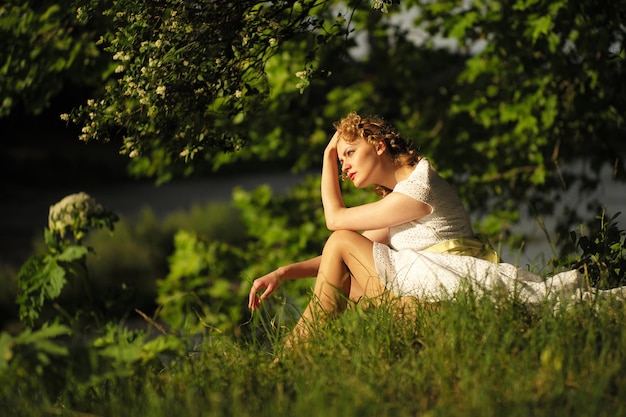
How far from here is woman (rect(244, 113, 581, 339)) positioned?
350 cm

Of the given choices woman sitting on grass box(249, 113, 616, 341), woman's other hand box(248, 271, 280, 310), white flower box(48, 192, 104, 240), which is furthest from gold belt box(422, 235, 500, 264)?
white flower box(48, 192, 104, 240)

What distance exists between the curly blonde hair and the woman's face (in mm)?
24

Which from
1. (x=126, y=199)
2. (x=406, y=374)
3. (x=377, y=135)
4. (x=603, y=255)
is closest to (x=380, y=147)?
(x=377, y=135)

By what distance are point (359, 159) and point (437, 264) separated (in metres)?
0.61

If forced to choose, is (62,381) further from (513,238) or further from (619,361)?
(513,238)

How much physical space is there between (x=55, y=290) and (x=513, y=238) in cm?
429

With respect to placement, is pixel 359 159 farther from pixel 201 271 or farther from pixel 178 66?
pixel 201 271

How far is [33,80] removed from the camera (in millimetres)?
5840

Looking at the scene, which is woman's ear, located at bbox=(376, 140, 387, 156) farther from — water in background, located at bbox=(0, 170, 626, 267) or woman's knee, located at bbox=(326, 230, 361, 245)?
water in background, located at bbox=(0, 170, 626, 267)

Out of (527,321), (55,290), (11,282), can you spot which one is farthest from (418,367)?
(11,282)

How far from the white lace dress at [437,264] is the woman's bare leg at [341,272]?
5 centimetres

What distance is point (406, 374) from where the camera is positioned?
2.82 m

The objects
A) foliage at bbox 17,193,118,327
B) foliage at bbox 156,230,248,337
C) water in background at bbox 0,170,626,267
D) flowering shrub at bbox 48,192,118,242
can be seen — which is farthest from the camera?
water in background at bbox 0,170,626,267

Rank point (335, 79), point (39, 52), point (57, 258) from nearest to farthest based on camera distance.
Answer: point (57, 258), point (39, 52), point (335, 79)
